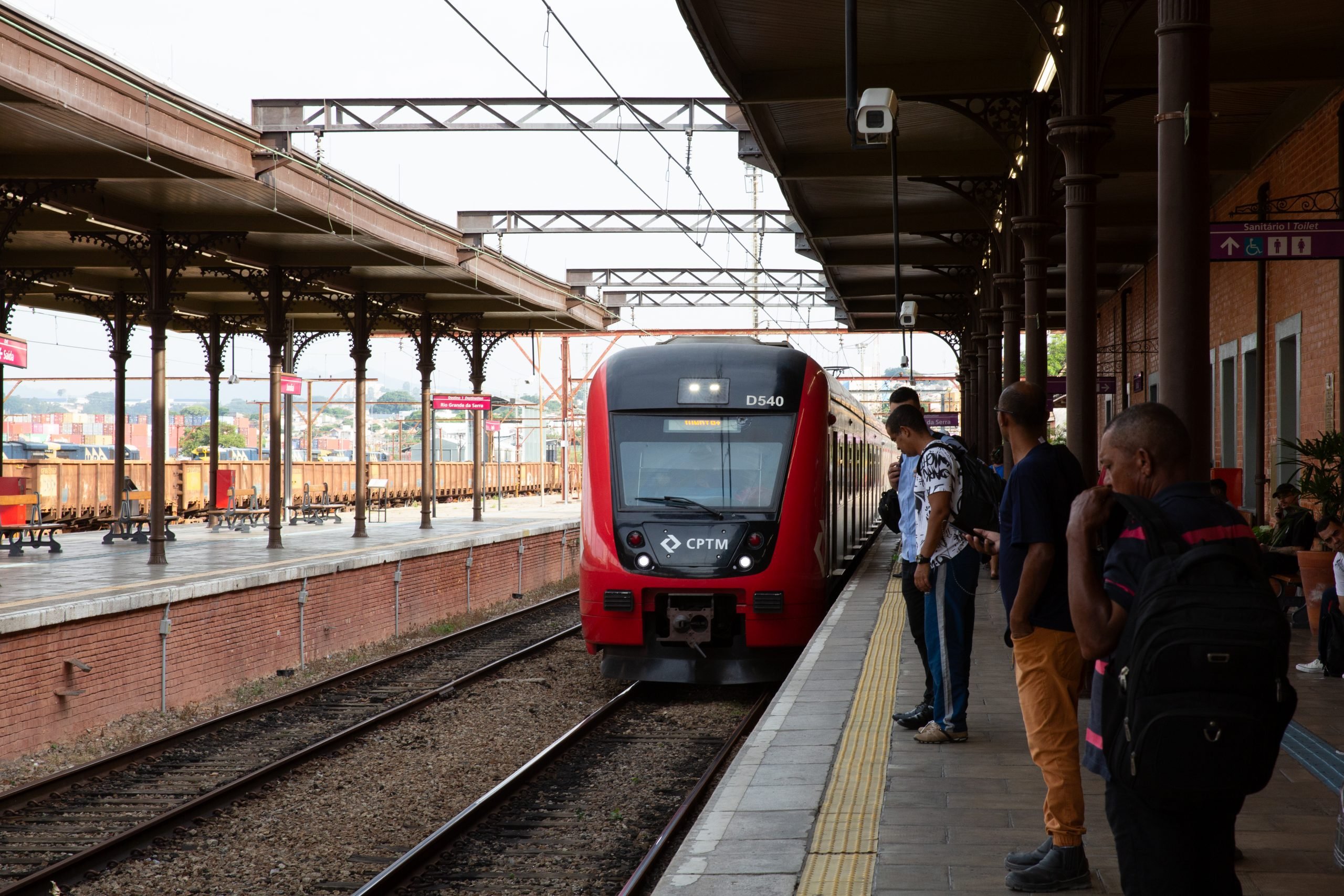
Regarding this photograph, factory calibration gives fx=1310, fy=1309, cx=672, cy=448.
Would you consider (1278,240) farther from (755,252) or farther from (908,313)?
(755,252)

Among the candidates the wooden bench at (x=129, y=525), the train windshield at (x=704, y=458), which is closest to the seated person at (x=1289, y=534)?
the train windshield at (x=704, y=458)

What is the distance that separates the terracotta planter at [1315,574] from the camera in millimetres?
9133

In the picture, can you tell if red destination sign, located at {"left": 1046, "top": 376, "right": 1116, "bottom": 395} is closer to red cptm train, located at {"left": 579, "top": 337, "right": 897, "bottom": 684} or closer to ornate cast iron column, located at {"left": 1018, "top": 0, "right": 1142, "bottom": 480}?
red cptm train, located at {"left": 579, "top": 337, "right": 897, "bottom": 684}

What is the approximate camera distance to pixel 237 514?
958 inches

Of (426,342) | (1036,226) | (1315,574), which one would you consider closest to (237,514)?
(426,342)

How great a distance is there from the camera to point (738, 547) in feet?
32.8

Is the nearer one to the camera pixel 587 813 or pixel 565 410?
pixel 587 813

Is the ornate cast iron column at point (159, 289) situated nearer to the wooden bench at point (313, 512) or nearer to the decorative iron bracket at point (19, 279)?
the decorative iron bracket at point (19, 279)

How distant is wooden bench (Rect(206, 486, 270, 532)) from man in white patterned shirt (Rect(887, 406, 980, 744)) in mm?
18880

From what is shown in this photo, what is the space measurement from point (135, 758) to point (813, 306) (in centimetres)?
2645

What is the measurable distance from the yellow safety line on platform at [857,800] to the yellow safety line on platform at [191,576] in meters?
6.84

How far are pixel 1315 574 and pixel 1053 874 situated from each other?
6.37 m

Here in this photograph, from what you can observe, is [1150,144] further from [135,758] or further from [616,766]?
[135,758]

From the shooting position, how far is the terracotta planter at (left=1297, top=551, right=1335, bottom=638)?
9.13 metres
